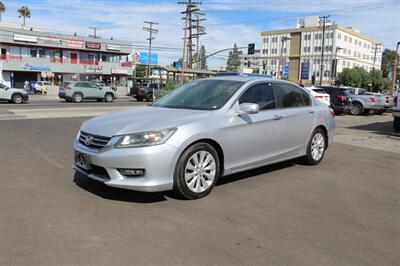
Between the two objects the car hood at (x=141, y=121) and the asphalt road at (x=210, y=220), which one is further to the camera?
the car hood at (x=141, y=121)

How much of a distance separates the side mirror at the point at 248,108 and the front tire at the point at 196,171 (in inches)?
28.9

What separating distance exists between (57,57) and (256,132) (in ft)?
188

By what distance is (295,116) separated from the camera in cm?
670

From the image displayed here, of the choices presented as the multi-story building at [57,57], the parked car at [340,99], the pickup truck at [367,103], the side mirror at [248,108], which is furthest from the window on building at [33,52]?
the side mirror at [248,108]

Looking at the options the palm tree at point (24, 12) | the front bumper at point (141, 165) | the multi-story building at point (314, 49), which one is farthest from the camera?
the multi-story building at point (314, 49)

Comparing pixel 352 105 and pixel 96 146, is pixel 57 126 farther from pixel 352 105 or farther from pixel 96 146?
pixel 352 105

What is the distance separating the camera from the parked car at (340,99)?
21.5 meters

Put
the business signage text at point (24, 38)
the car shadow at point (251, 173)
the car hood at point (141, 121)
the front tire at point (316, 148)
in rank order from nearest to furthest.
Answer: the car hood at point (141, 121)
the car shadow at point (251, 173)
the front tire at point (316, 148)
the business signage text at point (24, 38)

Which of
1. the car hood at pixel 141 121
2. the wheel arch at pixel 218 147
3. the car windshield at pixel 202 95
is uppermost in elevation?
the car windshield at pixel 202 95

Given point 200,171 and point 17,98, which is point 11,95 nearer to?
point 17,98

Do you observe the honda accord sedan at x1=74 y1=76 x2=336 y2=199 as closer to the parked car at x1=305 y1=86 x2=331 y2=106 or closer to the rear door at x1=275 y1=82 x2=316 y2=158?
the rear door at x1=275 y1=82 x2=316 y2=158

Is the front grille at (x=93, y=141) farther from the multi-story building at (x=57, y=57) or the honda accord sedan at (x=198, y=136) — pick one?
the multi-story building at (x=57, y=57)

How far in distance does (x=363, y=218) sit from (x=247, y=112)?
2.02m

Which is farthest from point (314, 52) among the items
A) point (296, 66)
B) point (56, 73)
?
point (56, 73)
